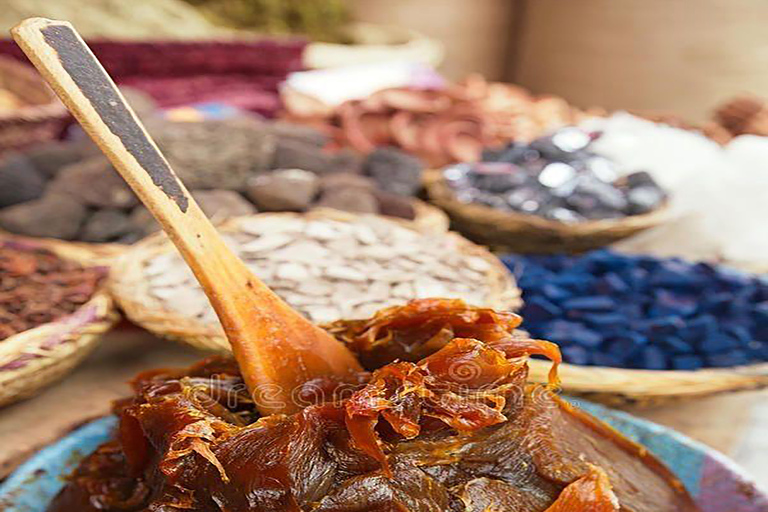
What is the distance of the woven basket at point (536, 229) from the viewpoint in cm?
117

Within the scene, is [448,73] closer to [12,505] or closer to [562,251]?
[562,251]

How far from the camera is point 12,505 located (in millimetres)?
512

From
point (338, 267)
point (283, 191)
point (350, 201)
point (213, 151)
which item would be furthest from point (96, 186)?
point (338, 267)

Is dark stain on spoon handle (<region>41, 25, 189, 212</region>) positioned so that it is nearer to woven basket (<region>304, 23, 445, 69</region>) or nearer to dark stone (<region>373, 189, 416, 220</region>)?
dark stone (<region>373, 189, 416, 220</region>)

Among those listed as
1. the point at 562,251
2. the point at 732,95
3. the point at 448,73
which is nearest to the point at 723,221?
the point at 562,251

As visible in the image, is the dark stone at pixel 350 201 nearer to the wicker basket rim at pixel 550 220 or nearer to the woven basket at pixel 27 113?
the wicker basket rim at pixel 550 220

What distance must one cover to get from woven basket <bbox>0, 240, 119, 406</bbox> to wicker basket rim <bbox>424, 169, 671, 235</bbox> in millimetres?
675

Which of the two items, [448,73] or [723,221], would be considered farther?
[448,73]

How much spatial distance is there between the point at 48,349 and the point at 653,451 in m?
0.57

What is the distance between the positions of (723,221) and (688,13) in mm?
1682

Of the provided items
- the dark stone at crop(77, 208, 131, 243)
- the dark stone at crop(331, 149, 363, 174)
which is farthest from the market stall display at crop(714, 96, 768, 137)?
the dark stone at crop(77, 208, 131, 243)

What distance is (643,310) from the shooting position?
0.95 m

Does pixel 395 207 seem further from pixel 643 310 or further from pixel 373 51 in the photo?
pixel 373 51

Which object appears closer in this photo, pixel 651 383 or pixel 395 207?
pixel 651 383
